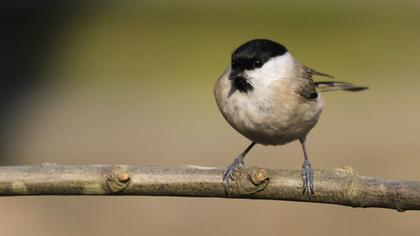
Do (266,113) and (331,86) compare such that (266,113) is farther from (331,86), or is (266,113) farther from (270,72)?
(331,86)

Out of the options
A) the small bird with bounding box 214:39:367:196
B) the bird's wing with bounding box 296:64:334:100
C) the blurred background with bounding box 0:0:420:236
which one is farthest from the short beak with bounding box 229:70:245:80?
the blurred background with bounding box 0:0:420:236

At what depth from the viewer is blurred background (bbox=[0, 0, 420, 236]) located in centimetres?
568

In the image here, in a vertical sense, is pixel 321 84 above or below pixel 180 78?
above

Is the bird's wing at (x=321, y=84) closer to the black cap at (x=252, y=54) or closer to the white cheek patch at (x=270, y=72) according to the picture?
the white cheek patch at (x=270, y=72)

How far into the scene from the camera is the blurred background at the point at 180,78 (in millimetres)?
5680

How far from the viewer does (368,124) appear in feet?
19.3

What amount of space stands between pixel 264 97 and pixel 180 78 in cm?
307

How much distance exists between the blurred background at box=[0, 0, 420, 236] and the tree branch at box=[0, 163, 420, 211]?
2.65 meters

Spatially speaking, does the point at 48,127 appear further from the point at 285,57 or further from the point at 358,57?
the point at 285,57

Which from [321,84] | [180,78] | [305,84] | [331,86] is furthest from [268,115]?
[180,78]

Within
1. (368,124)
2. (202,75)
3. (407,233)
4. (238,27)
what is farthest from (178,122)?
(407,233)

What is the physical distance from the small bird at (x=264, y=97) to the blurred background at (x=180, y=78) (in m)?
1.84

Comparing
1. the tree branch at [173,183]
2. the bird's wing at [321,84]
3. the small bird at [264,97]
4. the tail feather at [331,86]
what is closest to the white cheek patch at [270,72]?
the small bird at [264,97]

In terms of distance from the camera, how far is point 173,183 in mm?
2645
